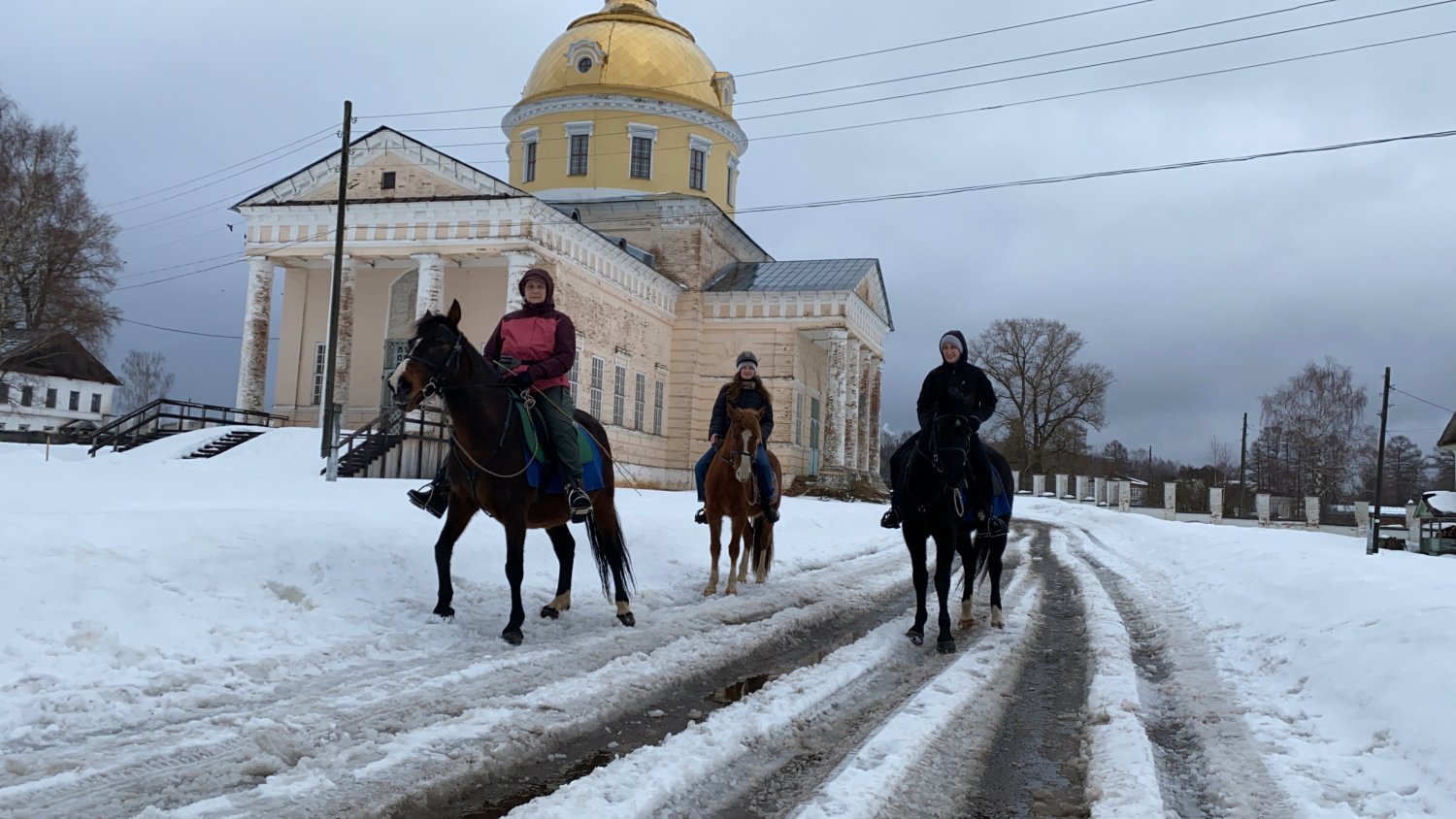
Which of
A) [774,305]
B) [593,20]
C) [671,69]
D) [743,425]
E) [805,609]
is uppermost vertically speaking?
[593,20]

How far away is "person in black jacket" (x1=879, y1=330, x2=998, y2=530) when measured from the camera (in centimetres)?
798

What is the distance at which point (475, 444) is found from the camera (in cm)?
674

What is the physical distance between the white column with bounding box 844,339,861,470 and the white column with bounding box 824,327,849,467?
16.2 inches

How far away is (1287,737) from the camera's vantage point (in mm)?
4840

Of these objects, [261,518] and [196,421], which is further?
[196,421]

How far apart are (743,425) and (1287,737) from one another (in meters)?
6.07

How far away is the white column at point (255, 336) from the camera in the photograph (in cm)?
2839

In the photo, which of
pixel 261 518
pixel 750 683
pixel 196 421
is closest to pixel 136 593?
pixel 261 518

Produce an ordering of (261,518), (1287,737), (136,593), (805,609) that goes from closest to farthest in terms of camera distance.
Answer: (1287,737) → (136,593) → (261,518) → (805,609)

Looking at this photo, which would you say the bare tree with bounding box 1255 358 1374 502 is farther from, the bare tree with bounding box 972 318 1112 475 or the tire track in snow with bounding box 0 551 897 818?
the tire track in snow with bounding box 0 551 897 818

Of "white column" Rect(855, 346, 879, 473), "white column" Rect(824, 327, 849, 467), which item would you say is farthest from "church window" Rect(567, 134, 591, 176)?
"white column" Rect(855, 346, 879, 473)

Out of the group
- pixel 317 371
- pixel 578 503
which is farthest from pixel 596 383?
pixel 578 503

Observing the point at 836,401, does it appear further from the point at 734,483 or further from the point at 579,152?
the point at 734,483

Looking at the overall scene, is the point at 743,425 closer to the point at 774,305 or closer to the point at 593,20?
the point at 774,305
